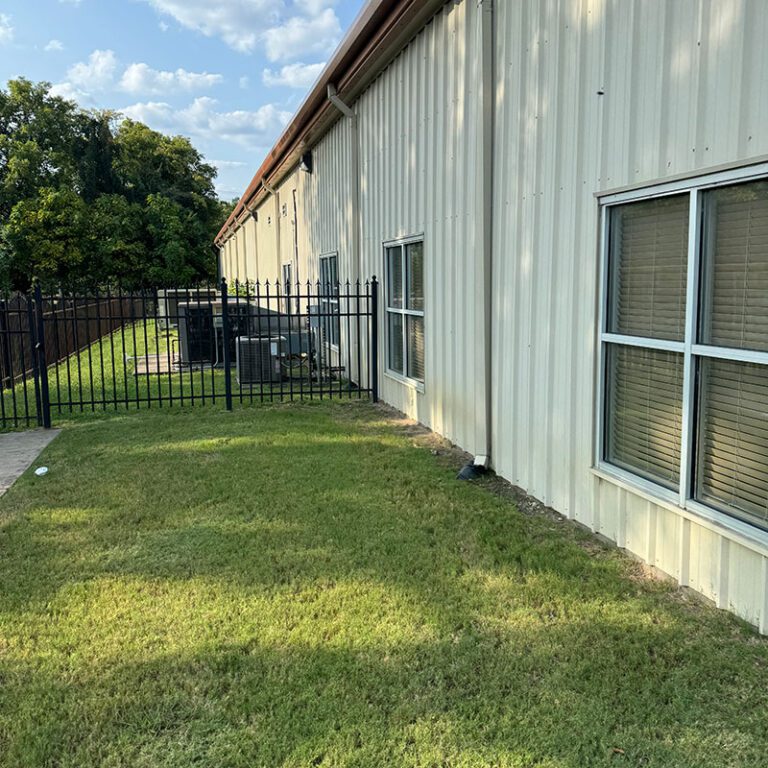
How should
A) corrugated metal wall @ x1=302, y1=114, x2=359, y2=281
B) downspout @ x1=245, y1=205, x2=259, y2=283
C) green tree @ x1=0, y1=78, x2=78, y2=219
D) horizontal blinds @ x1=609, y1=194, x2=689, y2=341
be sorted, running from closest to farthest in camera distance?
horizontal blinds @ x1=609, y1=194, x2=689, y2=341 → corrugated metal wall @ x1=302, y1=114, x2=359, y2=281 → downspout @ x1=245, y1=205, x2=259, y2=283 → green tree @ x1=0, y1=78, x2=78, y2=219

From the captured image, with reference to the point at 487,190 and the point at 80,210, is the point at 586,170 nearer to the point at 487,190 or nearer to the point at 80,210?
the point at 487,190

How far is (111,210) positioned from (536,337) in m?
36.4

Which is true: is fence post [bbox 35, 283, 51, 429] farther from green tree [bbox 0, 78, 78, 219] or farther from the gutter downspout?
green tree [bbox 0, 78, 78, 219]

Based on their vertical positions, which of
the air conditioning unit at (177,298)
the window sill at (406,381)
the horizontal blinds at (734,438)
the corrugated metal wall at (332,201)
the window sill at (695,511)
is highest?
the corrugated metal wall at (332,201)

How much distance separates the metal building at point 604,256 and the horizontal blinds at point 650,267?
0.01 meters

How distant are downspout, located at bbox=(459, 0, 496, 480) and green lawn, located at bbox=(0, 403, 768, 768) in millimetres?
598

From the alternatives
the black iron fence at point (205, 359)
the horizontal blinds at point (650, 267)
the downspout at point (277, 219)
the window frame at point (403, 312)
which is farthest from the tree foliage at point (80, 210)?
the horizontal blinds at point (650, 267)

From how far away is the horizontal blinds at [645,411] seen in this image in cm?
345

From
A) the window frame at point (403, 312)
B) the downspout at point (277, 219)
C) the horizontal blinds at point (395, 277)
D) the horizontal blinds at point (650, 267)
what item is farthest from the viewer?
the downspout at point (277, 219)

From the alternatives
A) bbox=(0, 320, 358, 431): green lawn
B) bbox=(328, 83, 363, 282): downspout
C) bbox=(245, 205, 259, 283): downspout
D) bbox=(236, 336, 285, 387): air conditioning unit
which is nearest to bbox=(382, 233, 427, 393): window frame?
bbox=(0, 320, 358, 431): green lawn

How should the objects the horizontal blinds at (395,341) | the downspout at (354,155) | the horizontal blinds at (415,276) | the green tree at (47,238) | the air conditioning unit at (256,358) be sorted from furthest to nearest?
the green tree at (47,238), the air conditioning unit at (256,358), the downspout at (354,155), the horizontal blinds at (395,341), the horizontal blinds at (415,276)

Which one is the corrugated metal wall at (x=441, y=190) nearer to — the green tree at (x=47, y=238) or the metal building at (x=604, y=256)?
the metal building at (x=604, y=256)

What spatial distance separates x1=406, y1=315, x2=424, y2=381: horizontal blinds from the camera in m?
7.27

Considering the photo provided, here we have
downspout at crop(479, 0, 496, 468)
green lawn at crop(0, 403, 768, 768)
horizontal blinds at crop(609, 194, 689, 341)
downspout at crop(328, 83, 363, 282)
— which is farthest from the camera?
downspout at crop(328, 83, 363, 282)
